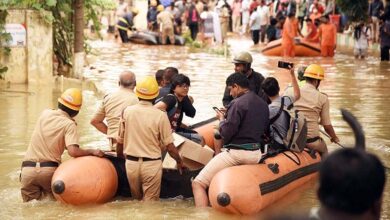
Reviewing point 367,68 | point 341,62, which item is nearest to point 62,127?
point 367,68

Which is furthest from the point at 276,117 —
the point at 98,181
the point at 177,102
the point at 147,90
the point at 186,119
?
the point at 186,119

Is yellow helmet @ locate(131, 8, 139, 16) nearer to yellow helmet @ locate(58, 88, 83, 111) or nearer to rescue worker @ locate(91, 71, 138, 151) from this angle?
rescue worker @ locate(91, 71, 138, 151)

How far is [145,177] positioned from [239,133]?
39.7 inches

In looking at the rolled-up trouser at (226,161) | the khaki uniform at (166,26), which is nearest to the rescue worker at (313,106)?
the rolled-up trouser at (226,161)

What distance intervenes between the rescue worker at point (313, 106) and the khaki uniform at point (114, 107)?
1999mm

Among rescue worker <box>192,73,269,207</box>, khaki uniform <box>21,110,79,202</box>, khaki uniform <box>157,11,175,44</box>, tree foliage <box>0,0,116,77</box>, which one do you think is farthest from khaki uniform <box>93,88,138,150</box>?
khaki uniform <box>157,11,175,44</box>

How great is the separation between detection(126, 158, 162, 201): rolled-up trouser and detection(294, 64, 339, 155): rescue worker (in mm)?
2346

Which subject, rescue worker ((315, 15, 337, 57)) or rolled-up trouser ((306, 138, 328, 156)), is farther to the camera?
rescue worker ((315, 15, 337, 57))

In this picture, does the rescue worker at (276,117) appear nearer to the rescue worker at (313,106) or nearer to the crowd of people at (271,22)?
the rescue worker at (313,106)

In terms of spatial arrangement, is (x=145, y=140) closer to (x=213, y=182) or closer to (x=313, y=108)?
(x=213, y=182)

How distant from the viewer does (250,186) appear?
8.74 meters

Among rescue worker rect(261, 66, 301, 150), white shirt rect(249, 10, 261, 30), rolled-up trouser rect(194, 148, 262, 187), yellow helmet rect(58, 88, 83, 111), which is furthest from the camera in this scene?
white shirt rect(249, 10, 261, 30)

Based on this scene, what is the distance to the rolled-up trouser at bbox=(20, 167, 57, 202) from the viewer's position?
30.0 ft

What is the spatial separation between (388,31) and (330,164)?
80.5 feet
